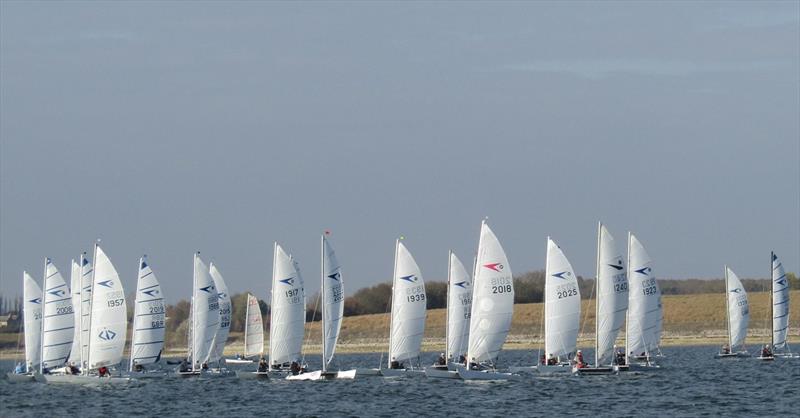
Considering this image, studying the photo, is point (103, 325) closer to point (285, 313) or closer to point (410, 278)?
point (285, 313)

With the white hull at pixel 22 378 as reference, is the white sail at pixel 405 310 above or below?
above

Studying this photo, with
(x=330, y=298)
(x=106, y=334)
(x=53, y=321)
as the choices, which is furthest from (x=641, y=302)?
(x=53, y=321)

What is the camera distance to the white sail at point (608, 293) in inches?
2933

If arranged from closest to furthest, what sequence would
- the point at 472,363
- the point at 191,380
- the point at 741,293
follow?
1. the point at 472,363
2. the point at 191,380
3. the point at 741,293

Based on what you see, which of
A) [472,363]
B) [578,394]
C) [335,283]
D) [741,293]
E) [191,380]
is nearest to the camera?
[578,394]

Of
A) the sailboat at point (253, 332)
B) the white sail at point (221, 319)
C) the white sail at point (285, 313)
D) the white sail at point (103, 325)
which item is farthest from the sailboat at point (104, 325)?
the sailboat at point (253, 332)

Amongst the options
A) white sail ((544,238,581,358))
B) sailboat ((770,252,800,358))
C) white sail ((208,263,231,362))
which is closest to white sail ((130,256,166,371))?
white sail ((208,263,231,362))

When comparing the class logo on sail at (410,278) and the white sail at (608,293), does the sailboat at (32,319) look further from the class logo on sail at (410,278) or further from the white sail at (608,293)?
the white sail at (608,293)

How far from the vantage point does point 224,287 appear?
97500 millimetres

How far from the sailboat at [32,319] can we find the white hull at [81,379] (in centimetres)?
838

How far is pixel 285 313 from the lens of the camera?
77.2 m

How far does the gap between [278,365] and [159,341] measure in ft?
22.5

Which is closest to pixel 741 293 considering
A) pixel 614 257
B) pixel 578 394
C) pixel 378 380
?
pixel 614 257

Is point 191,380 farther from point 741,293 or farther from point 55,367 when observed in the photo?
point 741,293
